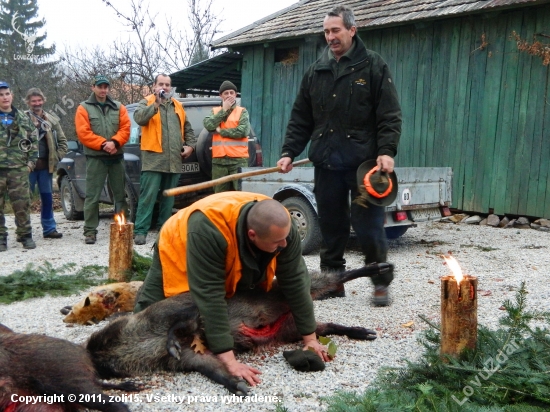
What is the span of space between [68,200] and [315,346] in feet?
28.8

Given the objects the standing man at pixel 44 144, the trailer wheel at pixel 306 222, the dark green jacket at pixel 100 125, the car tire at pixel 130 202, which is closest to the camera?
the trailer wheel at pixel 306 222

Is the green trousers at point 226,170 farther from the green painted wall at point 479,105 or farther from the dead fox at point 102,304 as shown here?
the green painted wall at point 479,105

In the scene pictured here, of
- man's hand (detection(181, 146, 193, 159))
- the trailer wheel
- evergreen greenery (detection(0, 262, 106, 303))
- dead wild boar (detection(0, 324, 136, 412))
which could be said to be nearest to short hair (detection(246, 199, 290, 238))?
dead wild boar (detection(0, 324, 136, 412))

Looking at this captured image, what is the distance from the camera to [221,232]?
334 centimetres

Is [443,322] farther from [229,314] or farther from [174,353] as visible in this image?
[174,353]

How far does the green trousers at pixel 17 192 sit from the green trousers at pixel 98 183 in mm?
767

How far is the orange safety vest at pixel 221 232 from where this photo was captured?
3375 millimetres

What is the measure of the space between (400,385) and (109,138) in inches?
238

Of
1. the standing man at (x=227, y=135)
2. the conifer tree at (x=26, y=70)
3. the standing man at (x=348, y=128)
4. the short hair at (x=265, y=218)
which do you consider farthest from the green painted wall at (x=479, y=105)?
the conifer tree at (x=26, y=70)

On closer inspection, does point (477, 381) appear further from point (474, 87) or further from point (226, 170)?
point (474, 87)

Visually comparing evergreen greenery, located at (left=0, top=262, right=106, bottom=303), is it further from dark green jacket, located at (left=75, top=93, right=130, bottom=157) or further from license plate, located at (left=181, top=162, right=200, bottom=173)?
license plate, located at (left=181, top=162, right=200, bottom=173)

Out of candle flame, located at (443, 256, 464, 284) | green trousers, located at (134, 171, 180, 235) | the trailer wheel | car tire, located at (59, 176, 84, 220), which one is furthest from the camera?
car tire, located at (59, 176, 84, 220)

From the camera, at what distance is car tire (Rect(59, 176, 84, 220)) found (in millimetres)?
10961

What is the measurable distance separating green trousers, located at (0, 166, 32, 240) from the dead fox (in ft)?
12.5
